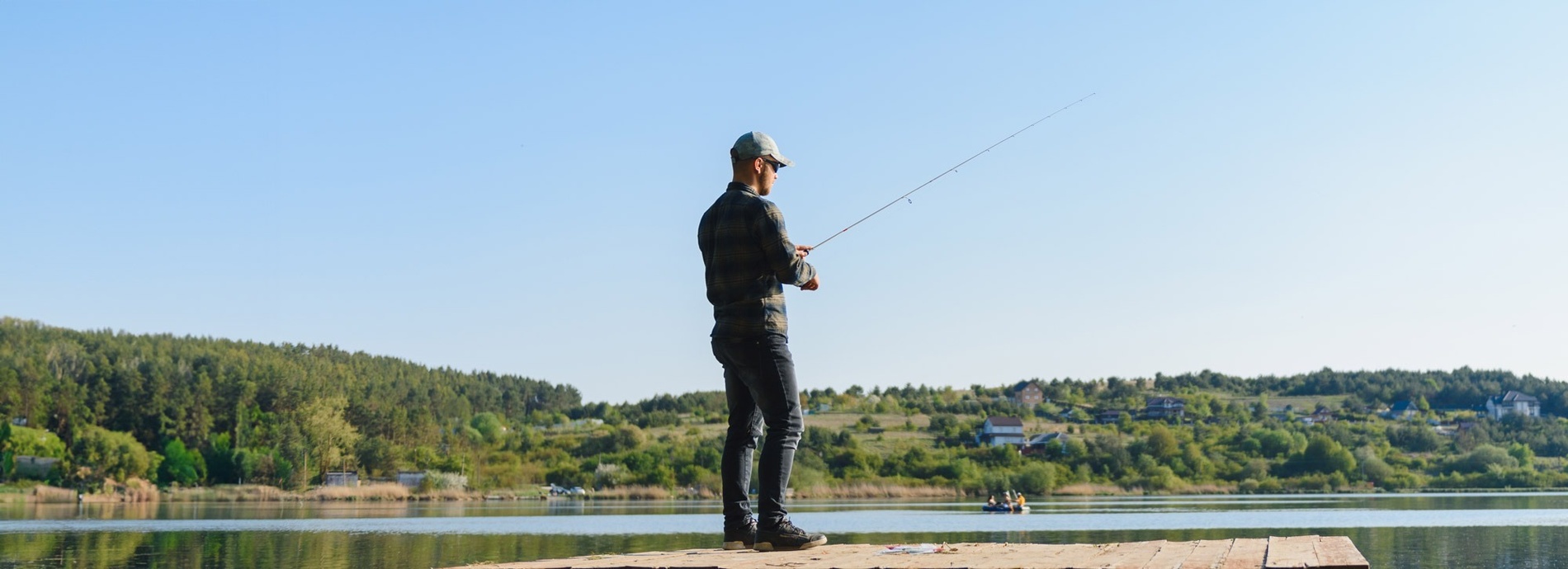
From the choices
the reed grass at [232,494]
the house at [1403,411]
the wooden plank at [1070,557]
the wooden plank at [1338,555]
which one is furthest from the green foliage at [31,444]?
the house at [1403,411]

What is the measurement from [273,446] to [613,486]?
30314 mm

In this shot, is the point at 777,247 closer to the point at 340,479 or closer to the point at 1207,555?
the point at 1207,555

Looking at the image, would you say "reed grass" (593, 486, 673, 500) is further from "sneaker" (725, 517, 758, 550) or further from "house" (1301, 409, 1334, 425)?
"sneaker" (725, 517, 758, 550)

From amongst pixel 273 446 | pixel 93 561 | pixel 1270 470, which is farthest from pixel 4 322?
pixel 93 561

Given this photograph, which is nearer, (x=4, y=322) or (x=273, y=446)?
(x=273, y=446)

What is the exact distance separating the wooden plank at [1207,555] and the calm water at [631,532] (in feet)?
46.0

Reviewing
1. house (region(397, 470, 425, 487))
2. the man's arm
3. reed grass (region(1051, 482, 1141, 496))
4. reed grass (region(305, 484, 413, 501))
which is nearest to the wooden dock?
the man's arm

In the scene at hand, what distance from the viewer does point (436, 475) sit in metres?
95.1

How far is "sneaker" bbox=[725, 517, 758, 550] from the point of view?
7828 mm

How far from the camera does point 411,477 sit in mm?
99625

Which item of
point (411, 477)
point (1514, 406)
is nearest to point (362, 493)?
point (411, 477)

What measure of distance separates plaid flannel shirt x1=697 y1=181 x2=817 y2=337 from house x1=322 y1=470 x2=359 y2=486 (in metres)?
97.0

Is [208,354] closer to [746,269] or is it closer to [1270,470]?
[1270,470]

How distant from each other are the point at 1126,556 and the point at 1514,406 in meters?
134
